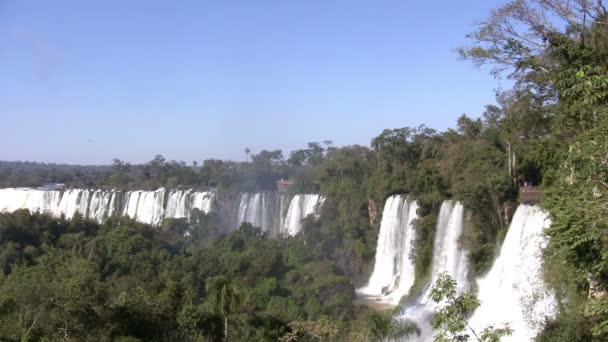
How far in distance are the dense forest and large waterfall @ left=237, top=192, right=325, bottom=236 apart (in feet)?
4.76

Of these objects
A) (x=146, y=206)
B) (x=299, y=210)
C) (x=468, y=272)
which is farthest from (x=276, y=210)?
(x=468, y=272)

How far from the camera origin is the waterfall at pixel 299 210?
31578mm

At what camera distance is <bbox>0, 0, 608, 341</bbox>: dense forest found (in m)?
7.16

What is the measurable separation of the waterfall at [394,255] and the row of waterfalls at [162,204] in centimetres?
756

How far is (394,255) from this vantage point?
23141 mm

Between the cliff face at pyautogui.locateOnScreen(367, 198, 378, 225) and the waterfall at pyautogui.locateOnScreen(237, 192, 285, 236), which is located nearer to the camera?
the cliff face at pyautogui.locateOnScreen(367, 198, 378, 225)

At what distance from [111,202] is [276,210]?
41.8ft

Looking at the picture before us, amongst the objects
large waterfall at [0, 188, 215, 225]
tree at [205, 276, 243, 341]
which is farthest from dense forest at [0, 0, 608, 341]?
large waterfall at [0, 188, 215, 225]

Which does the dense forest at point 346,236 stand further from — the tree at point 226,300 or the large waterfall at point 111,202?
the large waterfall at point 111,202

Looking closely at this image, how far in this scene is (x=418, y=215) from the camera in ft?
71.4

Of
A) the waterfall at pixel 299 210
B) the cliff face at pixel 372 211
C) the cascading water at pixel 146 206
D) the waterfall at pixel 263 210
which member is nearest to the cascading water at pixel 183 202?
the cascading water at pixel 146 206

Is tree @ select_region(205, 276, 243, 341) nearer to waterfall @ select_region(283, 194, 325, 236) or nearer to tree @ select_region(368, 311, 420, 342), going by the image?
tree @ select_region(368, 311, 420, 342)

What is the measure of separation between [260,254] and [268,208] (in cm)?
803

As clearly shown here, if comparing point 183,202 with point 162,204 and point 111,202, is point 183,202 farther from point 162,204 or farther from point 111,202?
point 111,202
